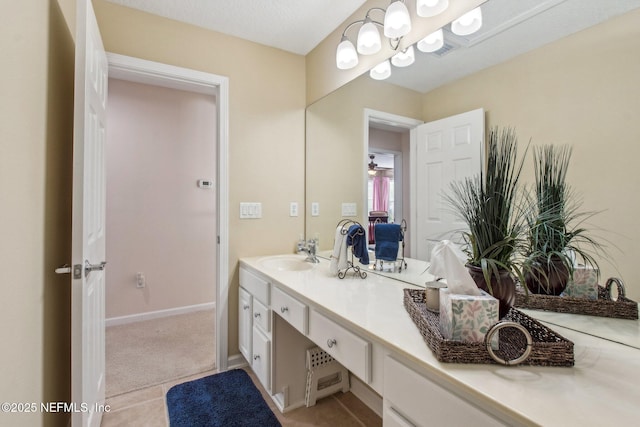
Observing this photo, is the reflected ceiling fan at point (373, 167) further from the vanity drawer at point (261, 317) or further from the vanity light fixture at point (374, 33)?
the vanity drawer at point (261, 317)

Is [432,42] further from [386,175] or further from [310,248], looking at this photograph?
[310,248]

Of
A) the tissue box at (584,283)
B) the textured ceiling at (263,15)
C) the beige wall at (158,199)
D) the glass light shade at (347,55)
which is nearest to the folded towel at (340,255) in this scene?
the tissue box at (584,283)

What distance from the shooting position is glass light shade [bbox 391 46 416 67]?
157cm

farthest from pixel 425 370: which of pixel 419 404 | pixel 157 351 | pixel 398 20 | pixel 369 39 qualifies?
pixel 157 351

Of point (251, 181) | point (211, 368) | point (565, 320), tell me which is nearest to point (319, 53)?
point (251, 181)

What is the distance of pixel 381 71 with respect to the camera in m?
1.75

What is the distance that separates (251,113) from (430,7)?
4.41ft

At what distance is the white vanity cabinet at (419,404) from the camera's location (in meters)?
0.67

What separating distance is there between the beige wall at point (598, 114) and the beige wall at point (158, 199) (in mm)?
2530

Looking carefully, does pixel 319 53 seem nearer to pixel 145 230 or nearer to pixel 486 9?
pixel 486 9

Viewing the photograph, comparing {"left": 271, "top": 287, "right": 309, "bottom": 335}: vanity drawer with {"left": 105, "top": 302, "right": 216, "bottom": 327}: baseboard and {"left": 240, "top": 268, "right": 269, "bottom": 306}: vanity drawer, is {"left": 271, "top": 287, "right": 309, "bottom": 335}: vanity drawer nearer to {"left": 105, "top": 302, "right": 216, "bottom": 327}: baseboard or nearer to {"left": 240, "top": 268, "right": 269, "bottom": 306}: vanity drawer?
{"left": 240, "top": 268, "right": 269, "bottom": 306}: vanity drawer

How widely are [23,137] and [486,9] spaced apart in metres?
1.71

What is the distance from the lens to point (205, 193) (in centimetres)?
335

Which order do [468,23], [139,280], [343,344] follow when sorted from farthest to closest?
[139,280] → [468,23] → [343,344]
